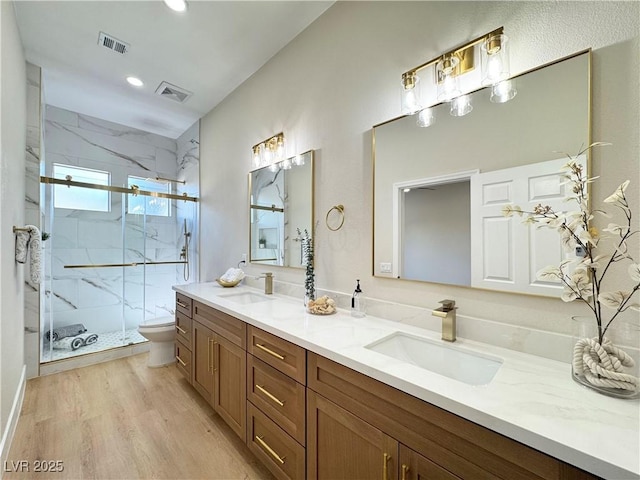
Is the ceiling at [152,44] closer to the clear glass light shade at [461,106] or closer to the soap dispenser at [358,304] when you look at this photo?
the clear glass light shade at [461,106]

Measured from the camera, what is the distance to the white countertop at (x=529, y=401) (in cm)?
58

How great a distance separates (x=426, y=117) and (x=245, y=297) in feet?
6.23

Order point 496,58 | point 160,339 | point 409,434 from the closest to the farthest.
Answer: point 409,434 < point 496,58 < point 160,339

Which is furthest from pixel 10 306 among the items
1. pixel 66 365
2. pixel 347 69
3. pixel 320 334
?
pixel 347 69

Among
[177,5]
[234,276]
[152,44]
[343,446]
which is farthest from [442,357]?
[152,44]

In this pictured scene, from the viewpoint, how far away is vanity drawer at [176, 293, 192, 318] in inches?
93.8

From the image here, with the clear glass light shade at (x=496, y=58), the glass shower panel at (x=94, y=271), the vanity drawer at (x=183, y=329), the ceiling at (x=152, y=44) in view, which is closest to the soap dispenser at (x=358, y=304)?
the clear glass light shade at (x=496, y=58)

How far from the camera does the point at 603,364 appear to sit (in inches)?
31.1

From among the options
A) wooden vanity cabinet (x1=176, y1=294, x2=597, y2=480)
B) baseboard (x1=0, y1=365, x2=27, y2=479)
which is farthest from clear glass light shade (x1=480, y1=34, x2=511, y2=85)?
baseboard (x1=0, y1=365, x2=27, y2=479)

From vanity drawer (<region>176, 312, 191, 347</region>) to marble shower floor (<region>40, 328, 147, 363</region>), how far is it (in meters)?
1.17

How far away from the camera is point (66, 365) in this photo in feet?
9.18

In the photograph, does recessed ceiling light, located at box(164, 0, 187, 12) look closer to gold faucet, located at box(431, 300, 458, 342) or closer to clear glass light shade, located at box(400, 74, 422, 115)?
clear glass light shade, located at box(400, 74, 422, 115)

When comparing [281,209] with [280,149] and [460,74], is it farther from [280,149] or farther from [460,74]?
[460,74]

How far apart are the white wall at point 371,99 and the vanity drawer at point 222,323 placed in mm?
597
